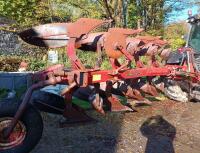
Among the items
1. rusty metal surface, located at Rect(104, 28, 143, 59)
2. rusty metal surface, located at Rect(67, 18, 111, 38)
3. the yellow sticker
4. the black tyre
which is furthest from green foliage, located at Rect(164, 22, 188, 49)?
the black tyre

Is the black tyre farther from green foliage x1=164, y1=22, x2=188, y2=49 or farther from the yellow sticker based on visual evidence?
green foliage x1=164, y1=22, x2=188, y2=49

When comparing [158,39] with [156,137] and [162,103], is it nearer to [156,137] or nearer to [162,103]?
[162,103]

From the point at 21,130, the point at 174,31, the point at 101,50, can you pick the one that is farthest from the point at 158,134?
the point at 174,31

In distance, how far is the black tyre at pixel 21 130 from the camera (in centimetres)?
482

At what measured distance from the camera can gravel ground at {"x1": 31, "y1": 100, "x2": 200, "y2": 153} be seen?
5215 millimetres

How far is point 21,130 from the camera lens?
4.91 m

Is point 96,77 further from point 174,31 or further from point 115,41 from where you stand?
point 174,31

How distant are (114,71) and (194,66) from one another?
271cm

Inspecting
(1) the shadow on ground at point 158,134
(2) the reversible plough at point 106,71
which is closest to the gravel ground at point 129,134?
(1) the shadow on ground at point 158,134

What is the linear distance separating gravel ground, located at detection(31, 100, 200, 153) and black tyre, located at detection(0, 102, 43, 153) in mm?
243

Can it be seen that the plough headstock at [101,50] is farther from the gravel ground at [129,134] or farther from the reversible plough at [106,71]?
the gravel ground at [129,134]

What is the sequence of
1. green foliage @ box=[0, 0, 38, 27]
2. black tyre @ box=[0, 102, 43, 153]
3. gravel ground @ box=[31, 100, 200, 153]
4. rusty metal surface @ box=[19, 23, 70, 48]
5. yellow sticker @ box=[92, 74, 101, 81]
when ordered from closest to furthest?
black tyre @ box=[0, 102, 43, 153] → gravel ground @ box=[31, 100, 200, 153] → yellow sticker @ box=[92, 74, 101, 81] → rusty metal surface @ box=[19, 23, 70, 48] → green foliage @ box=[0, 0, 38, 27]

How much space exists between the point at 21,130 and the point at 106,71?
1506 millimetres

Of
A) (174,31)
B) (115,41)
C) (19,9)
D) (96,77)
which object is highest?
(19,9)
